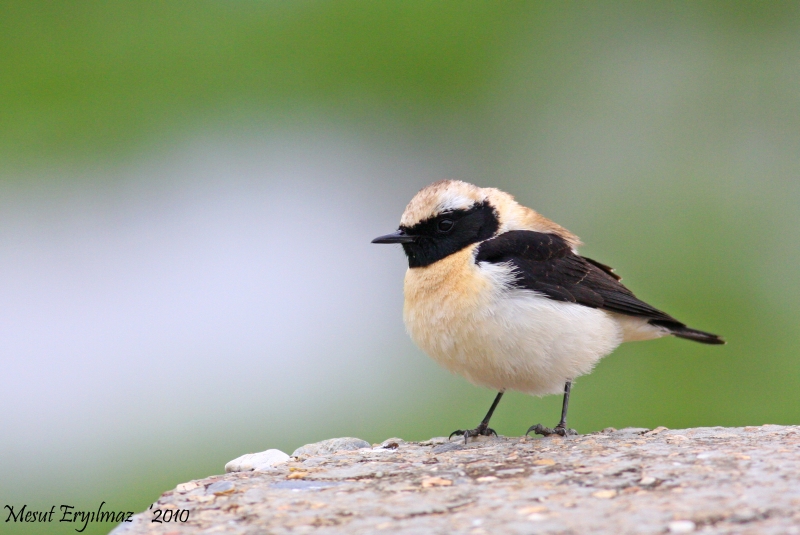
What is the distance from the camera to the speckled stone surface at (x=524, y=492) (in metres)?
2.98

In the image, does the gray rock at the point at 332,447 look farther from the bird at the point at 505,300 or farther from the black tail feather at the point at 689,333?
the black tail feather at the point at 689,333

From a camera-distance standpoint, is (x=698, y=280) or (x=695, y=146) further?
(x=695, y=146)

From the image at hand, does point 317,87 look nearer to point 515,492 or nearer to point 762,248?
point 762,248

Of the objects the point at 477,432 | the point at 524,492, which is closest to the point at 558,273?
the point at 477,432

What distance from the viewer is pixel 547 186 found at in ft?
29.4

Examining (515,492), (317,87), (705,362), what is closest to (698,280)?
(705,362)

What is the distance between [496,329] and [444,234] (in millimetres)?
814

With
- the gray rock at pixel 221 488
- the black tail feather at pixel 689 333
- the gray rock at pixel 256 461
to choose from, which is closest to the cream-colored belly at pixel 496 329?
the black tail feather at pixel 689 333

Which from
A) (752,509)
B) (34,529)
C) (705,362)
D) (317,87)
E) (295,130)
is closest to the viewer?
(752,509)

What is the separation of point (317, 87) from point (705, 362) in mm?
4261

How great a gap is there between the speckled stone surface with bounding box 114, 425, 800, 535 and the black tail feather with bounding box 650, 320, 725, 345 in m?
1.43

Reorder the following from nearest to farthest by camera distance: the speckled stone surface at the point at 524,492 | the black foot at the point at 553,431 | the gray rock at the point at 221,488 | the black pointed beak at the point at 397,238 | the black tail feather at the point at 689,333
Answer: the speckled stone surface at the point at 524,492 → the gray rock at the point at 221,488 → the black foot at the point at 553,431 → the black pointed beak at the point at 397,238 → the black tail feather at the point at 689,333

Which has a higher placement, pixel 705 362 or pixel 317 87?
pixel 317 87

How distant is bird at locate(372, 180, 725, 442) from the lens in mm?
5141
